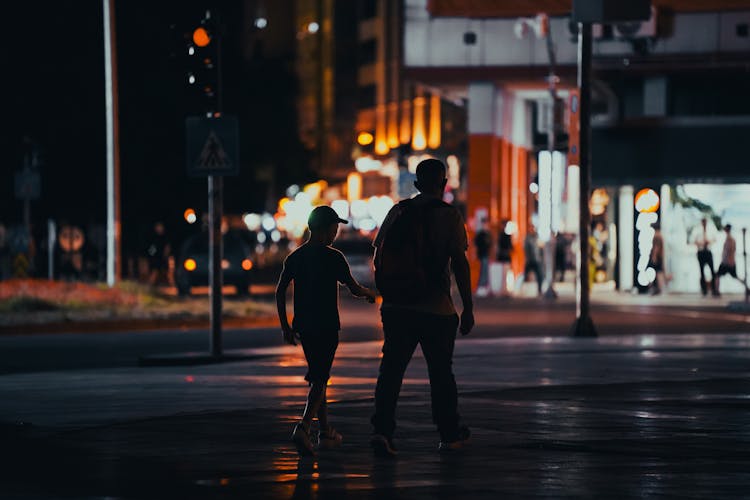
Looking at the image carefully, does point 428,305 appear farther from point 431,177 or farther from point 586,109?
point 586,109

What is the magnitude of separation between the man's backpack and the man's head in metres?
0.29

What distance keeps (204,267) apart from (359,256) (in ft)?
15.1

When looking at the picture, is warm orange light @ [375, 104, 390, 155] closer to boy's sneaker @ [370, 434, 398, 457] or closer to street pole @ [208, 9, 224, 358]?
street pole @ [208, 9, 224, 358]

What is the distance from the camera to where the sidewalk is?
11.4m

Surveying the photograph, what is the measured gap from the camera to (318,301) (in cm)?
1344

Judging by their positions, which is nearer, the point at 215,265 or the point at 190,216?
the point at 215,265

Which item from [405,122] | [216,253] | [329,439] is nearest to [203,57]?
[216,253]

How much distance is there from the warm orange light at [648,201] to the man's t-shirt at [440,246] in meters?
36.4

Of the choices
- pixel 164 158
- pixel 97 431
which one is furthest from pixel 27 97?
pixel 97 431

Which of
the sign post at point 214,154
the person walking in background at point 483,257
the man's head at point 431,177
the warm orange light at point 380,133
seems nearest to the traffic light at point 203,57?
the sign post at point 214,154

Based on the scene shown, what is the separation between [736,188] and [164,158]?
52.3 feet

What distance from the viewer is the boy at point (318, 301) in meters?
13.4

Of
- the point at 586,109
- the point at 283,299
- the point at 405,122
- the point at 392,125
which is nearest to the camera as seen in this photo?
the point at 283,299

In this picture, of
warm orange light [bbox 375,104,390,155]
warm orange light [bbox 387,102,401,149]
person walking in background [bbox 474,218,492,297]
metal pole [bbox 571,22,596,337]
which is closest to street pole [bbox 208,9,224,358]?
metal pole [bbox 571,22,596,337]
